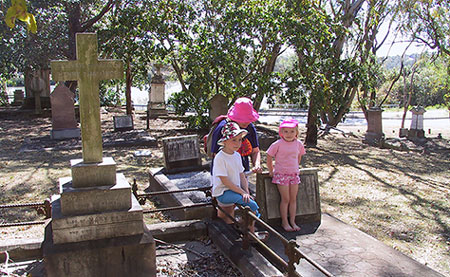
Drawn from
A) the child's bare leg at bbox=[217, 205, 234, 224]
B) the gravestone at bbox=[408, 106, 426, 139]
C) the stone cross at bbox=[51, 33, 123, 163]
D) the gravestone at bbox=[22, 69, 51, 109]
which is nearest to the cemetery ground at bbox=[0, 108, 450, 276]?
the child's bare leg at bbox=[217, 205, 234, 224]

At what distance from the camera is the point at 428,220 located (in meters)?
7.09

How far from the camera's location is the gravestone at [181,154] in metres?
8.73

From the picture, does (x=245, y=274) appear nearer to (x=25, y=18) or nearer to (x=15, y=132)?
(x=25, y=18)

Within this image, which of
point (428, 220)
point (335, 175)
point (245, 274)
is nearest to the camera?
point (245, 274)

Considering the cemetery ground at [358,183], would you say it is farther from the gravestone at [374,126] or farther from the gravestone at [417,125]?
the gravestone at [417,125]

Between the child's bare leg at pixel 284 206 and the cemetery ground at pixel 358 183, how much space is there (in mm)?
1163

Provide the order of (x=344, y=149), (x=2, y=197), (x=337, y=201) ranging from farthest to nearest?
1. (x=344, y=149)
2. (x=337, y=201)
3. (x=2, y=197)

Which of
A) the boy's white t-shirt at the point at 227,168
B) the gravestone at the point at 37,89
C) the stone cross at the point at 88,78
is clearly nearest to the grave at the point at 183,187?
the boy's white t-shirt at the point at 227,168

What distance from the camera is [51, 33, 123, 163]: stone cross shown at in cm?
408

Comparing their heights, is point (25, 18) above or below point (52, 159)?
above

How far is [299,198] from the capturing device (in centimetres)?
572

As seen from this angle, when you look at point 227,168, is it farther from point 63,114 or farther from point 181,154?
point 63,114

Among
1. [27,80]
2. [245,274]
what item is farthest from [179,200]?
[27,80]

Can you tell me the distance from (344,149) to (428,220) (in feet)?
29.8
